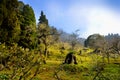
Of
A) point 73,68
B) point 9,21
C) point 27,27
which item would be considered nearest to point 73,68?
point 73,68

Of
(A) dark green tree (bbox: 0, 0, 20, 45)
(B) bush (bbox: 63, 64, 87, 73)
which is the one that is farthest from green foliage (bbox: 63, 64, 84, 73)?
(A) dark green tree (bbox: 0, 0, 20, 45)

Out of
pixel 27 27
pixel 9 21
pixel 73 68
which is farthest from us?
pixel 27 27

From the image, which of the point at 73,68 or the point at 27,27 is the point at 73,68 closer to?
the point at 73,68

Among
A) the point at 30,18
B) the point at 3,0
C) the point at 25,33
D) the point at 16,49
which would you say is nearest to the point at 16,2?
the point at 3,0

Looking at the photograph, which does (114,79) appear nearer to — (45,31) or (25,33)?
(25,33)

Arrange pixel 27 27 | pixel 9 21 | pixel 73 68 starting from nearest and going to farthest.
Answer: pixel 73 68 < pixel 9 21 < pixel 27 27

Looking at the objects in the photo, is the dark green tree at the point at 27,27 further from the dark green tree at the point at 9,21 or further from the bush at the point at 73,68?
the bush at the point at 73,68

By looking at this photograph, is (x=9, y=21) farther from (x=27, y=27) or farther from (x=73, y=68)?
(x=73, y=68)

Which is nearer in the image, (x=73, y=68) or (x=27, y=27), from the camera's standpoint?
(x=73, y=68)

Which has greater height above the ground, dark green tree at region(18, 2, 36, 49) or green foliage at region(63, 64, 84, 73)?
dark green tree at region(18, 2, 36, 49)

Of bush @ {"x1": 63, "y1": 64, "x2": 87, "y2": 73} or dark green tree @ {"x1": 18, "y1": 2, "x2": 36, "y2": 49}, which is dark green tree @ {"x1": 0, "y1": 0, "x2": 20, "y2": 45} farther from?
bush @ {"x1": 63, "y1": 64, "x2": 87, "y2": 73}

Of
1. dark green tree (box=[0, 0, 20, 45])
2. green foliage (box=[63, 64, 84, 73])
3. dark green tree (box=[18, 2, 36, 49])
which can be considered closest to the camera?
green foliage (box=[63, 64, 84, 73])

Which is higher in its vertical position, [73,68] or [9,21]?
[9,21]

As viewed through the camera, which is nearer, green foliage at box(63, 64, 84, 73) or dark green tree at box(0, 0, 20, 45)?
green foliage at box(63, 64, 84, 73)
